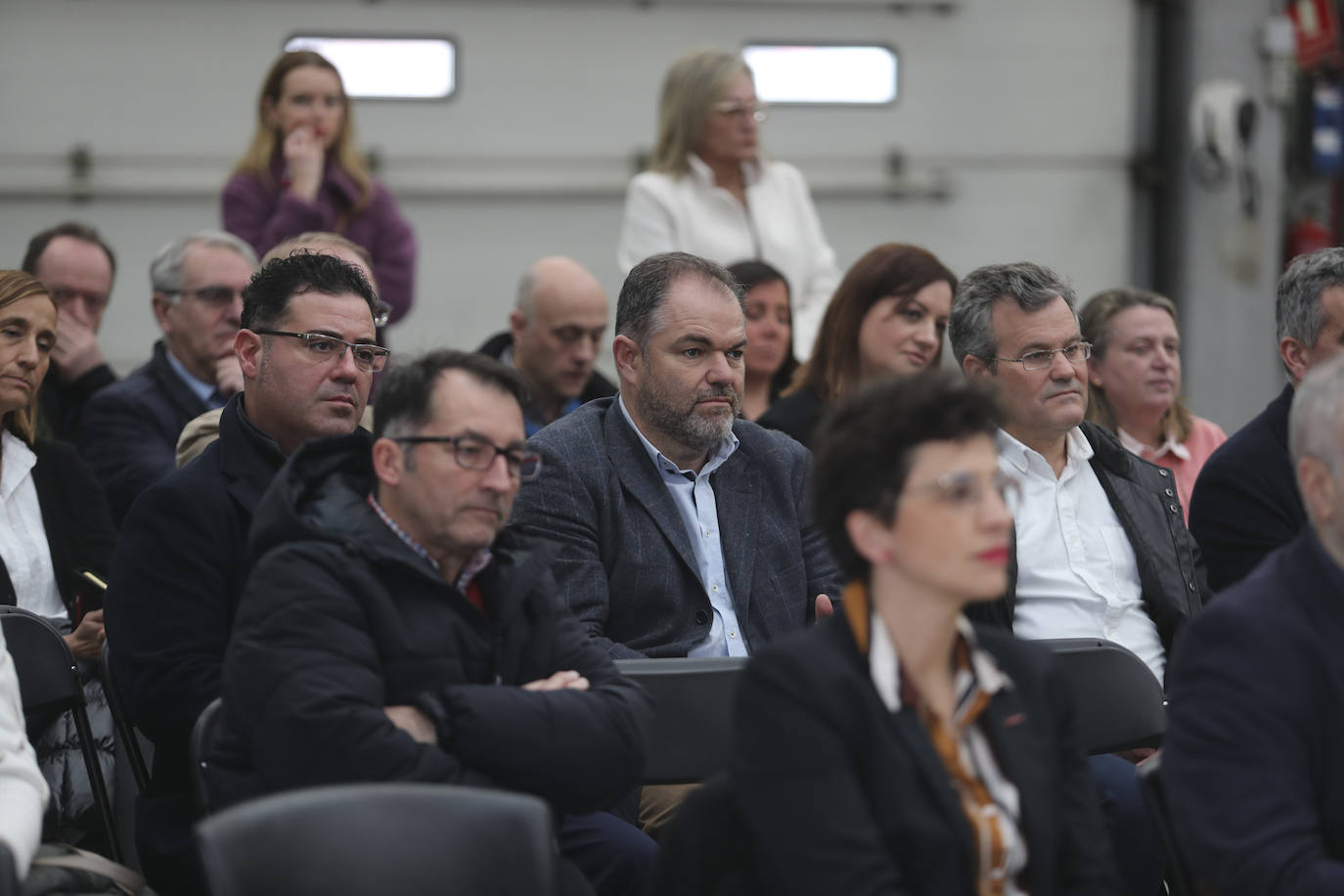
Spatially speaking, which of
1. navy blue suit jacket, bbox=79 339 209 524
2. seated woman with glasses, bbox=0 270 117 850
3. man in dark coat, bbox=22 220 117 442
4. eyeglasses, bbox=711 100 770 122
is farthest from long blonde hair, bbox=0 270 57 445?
eyeglasses, bbox=711 100 770 122

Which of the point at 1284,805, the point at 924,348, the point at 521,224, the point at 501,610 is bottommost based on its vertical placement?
the point at 1284,805

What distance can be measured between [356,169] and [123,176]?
1268mm

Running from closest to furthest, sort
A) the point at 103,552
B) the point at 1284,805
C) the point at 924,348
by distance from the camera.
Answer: the point at 1284,805
the point at 103,552
the point at 924,348

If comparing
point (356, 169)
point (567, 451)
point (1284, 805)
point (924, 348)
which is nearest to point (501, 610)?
point (567, 451)

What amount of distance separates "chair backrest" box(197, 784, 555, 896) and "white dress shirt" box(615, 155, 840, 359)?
3250 millimetres

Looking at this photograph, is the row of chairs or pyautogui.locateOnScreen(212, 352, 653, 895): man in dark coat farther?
pyautogui.locateOnScreen(212, 352, 653, 895): man in dark coat

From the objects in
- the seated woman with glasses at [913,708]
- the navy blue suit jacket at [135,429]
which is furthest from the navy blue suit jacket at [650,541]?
the navy blue suit jacket at [135,429]

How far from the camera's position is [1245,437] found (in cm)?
347

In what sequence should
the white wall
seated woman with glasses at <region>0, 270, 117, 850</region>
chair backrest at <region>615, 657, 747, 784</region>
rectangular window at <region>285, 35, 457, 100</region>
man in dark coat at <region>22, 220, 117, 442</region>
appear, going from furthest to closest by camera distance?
1. rectangular window at <region>285, 35, 457, 100</region>
2. the white wall
3. man in dark coat at <region>22, 220, 117, 442</region>
4. seated woman with glasses at <region>0, 270, 117, 850</region>
5. chair backrest at <region>615, 657, 747, 784</region>

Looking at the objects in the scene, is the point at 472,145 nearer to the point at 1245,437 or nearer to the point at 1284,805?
the point at 1245,437

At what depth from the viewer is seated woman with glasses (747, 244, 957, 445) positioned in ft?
14.5

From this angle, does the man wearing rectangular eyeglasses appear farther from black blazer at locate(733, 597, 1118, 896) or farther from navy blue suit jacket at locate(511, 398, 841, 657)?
black blazer at locate(733, 597, 1118, 896)

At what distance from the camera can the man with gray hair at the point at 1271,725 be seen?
2.14m

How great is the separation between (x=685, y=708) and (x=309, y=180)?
9.49ft
